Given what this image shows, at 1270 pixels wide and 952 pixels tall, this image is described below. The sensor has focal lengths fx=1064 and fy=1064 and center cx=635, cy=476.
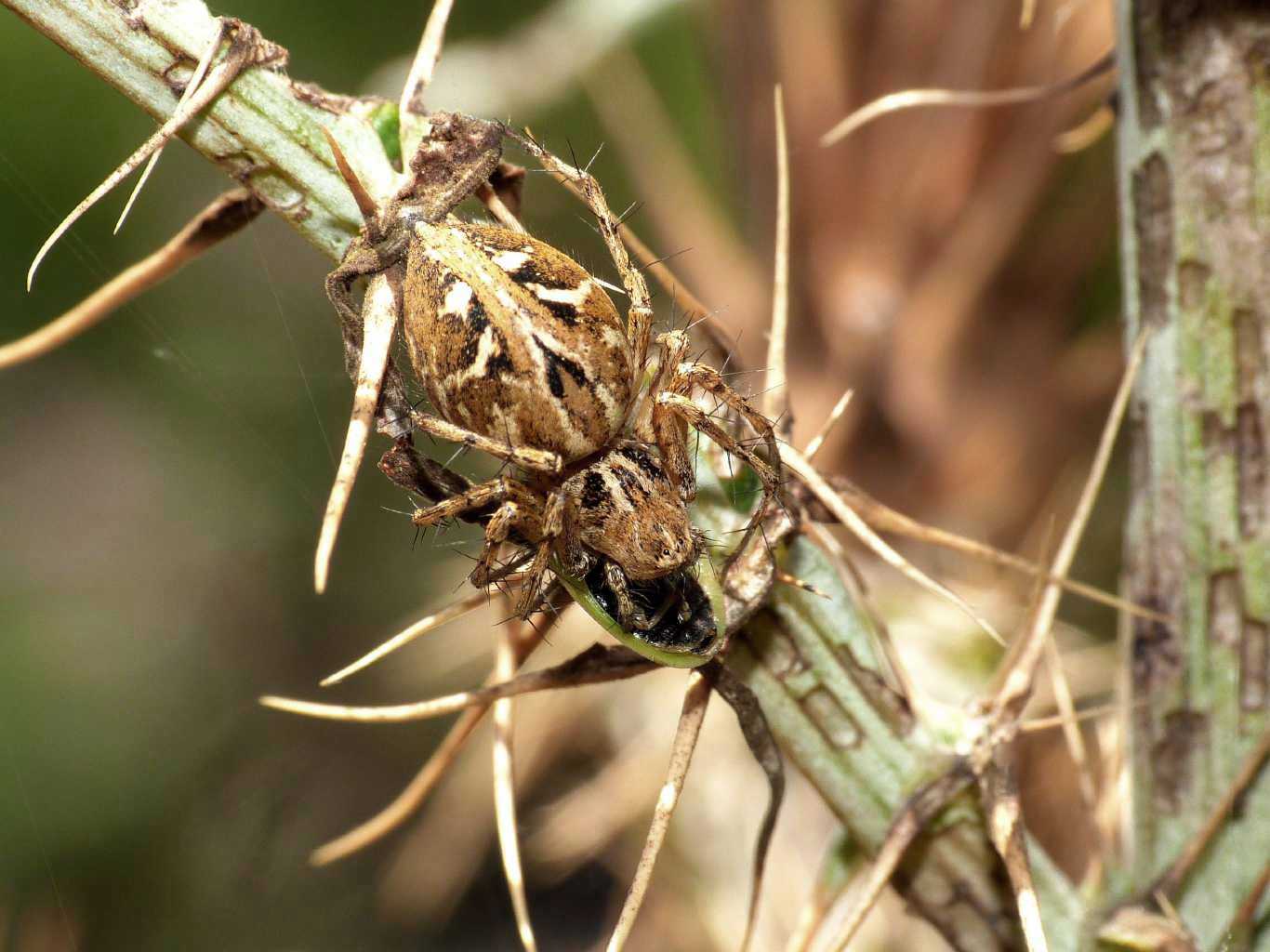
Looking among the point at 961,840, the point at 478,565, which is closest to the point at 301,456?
the point at 478,565

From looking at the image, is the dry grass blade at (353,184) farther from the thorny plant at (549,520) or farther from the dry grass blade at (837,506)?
the dry grass blade at (837,506)

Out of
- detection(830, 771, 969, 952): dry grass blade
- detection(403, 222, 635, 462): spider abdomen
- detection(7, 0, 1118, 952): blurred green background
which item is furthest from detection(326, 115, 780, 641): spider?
detection(7, 0, 1118, 952): blurred green background

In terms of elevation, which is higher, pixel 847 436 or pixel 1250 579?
pixel 847 436

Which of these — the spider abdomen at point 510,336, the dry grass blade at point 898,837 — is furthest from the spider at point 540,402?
the dry grass blade at point 898,837

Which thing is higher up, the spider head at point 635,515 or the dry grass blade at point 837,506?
the spider head at point 635,515

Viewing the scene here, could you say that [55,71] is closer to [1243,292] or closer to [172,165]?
[172,165]

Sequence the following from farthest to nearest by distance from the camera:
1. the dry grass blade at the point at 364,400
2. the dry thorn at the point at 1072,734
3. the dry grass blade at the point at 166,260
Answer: the dry thorn at the point at 1072,734 → the dry grass blade at the point at 166,260 → the dry grass blade at the point at 364,400

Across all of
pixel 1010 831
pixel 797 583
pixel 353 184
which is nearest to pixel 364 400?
pixel 353 184
